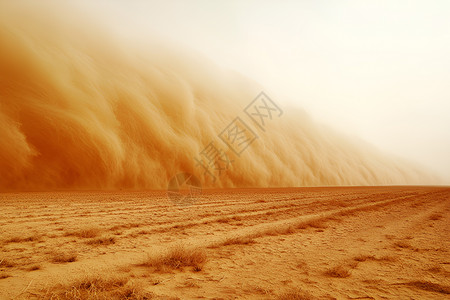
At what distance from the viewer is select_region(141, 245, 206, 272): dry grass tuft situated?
4.37 meters

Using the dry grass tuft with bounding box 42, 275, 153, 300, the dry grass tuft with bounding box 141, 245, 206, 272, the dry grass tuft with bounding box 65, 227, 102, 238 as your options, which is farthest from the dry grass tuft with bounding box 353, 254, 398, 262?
the dry grass tuft with bounding box 65, 227, 102, 238

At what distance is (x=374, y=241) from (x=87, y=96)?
33.3 m

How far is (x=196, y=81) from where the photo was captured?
5150cm

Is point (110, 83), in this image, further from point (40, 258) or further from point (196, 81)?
point (40, 258)

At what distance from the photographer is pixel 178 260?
15.0 feet

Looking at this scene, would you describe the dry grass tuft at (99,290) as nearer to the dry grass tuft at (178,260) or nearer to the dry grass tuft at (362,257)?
the dry grass tuft at (178,260)

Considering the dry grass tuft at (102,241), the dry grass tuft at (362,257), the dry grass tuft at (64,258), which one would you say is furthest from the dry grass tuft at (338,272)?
the dry grass tuft at (102,241)

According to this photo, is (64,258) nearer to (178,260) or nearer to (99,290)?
(99,290)

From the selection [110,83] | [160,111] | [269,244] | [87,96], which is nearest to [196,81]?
[160,111]

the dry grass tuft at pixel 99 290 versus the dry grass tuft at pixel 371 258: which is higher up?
the dry grass tuft at pixel 99 290

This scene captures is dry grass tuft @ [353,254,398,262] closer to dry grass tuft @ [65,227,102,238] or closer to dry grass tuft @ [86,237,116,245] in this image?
dry grass tuft @ [86,237,116,245]

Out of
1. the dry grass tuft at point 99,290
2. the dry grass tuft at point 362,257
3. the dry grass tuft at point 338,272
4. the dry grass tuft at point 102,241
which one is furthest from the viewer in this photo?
the dry grass tuft at point 102,241

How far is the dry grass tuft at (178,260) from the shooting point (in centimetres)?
437

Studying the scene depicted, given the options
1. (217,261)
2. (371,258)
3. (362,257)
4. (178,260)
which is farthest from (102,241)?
(371,258)
